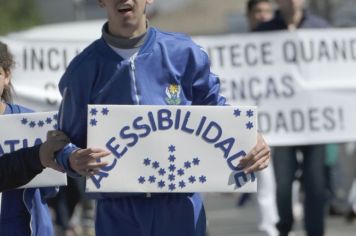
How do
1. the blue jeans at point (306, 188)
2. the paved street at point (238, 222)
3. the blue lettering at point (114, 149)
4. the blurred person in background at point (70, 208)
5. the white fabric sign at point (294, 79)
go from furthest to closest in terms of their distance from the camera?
the paved street at point (238, 222)
the blurred person in background at point (70, 208)
the white fabric sign at point (294, 79)
the blue jeans at point (306, 188)
the blue lettering at point (114, 149)

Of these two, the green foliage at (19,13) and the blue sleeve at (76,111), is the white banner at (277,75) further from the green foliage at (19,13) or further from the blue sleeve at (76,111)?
the green foliage at (19,13)

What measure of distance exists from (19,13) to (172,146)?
50.6 m

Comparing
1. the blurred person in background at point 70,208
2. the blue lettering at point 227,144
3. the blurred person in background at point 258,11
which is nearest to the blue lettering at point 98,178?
the blue lettering at point 227,144

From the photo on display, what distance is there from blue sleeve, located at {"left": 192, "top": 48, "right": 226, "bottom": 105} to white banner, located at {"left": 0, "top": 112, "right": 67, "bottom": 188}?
0.98 metres

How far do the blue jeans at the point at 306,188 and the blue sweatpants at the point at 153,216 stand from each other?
3852mm

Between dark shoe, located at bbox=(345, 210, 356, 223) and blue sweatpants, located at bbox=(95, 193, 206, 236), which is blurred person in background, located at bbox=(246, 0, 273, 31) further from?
blue sweatpants, located at bbox=(95, 193, 206, 236)

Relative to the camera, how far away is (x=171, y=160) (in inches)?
240

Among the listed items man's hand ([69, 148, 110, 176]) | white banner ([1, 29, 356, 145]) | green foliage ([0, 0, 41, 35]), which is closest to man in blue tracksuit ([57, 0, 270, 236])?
man's hand ([69, 148, 110, 176])

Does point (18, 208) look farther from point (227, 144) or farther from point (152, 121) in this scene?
point (227, 144)

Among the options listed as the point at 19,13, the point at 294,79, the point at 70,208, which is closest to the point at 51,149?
the point at 294,79

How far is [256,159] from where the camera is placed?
19.9 ft

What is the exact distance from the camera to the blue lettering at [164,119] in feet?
19.8

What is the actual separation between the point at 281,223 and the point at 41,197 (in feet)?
11.5

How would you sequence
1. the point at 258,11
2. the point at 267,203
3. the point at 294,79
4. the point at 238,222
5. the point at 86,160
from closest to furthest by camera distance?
the point at 86,160 < the point at 267,203 < the point at 294,79 < the point at 258,11 < the point at 238,222
